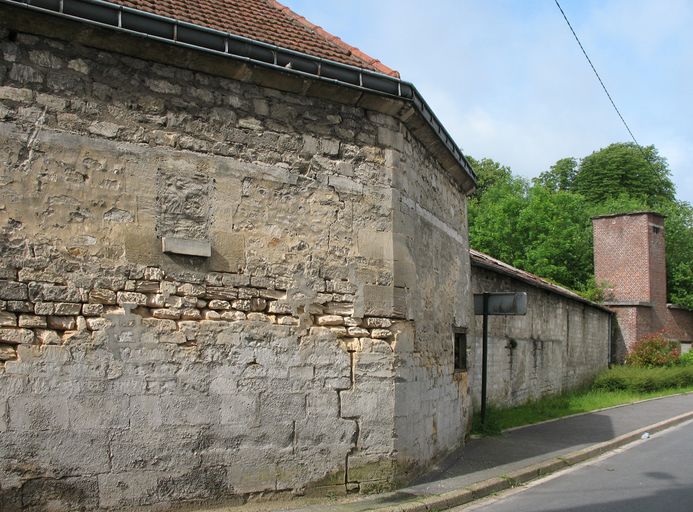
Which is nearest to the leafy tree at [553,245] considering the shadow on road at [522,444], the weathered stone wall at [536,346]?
the weathered stone wall at [536,346]

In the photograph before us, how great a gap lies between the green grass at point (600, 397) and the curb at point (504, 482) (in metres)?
1.71

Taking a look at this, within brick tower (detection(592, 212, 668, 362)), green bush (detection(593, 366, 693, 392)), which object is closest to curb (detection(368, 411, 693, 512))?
green bush (detection(593, 366, 693, 392))

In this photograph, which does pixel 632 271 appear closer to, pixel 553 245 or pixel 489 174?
pixel 553 245

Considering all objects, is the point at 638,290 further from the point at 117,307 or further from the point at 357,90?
the point at 117,307

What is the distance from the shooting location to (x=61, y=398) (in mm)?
5539

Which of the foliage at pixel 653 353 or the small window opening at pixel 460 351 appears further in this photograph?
the foliage at pixel 653 353

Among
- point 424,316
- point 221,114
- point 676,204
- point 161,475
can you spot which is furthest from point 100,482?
point 676,204

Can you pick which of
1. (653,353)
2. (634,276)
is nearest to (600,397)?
(653,353)

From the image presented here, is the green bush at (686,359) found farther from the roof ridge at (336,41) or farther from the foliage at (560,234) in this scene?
the roof ridge at (336,41)

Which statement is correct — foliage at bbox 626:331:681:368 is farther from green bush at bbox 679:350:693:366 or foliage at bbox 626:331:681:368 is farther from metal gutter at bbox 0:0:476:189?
metal gutter at bbox 0:0:476:189

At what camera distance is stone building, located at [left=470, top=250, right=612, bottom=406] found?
13.5m

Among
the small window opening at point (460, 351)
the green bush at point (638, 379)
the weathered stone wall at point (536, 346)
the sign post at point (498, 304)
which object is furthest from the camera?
the green bush at point (638, 379)

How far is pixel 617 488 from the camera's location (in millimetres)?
7895

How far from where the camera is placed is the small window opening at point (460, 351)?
402 inches
